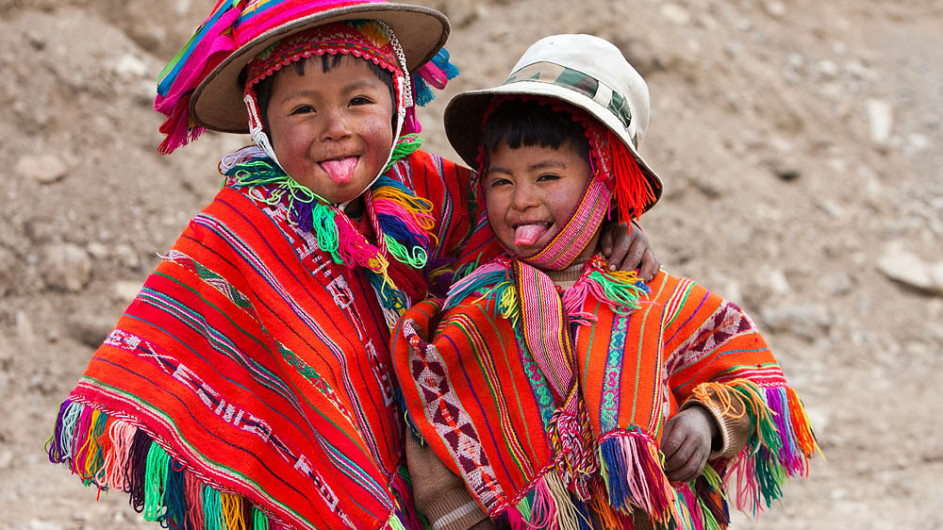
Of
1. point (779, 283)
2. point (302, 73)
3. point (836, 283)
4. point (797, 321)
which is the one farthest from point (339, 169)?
point (836, 283)

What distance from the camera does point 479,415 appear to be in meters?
2.42

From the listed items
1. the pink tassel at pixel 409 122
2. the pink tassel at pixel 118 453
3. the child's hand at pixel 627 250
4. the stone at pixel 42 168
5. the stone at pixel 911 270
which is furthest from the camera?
the stone at pixel 911 270

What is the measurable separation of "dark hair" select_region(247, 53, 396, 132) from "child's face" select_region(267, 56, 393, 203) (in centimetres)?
1

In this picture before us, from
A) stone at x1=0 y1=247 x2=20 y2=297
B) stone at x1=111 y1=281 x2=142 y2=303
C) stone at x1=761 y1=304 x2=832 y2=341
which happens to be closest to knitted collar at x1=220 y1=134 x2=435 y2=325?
stone at x1=111 y1=281 x2=142 y2=303

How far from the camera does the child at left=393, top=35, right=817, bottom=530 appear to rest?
7.71ft

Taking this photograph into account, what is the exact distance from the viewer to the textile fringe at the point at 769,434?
245 cm

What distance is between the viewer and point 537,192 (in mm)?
2426

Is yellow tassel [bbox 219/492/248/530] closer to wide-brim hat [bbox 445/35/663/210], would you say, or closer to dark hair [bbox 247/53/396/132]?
dark hair [bbox 247/53/396/132]

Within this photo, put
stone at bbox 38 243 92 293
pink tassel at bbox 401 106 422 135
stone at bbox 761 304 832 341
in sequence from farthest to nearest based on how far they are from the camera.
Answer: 1. stone at bbox 761 304 832 341
2. stone at bbox 38 243 92 293
3. pink tassel at bbox 401 106 422 135

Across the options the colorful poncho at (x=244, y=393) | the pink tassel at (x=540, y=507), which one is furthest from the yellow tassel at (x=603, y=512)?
the colorful poncho at (x=244, y=393)

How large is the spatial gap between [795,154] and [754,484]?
5.06 m

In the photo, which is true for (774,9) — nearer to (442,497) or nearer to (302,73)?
(302,73)

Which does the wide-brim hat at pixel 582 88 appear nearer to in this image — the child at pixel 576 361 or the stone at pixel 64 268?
the child at pixel 576 361

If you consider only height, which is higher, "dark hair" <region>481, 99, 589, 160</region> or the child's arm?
"dark hair" <region>481, 99, 589, 160</region>
